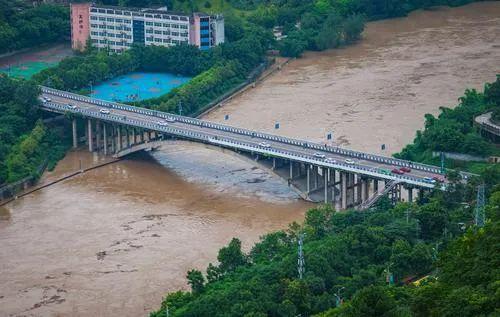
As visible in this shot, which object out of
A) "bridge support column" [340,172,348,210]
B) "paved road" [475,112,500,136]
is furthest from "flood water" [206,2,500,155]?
"bridge support column" [340,172,348,210]

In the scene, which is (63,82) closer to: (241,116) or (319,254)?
(241,116)

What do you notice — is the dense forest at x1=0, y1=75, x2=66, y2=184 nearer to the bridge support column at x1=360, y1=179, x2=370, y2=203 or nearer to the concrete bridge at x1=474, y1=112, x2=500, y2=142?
the bridge support column at x1=360, y1=179, x2=370, y2=203

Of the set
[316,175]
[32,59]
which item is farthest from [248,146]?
[32,59]

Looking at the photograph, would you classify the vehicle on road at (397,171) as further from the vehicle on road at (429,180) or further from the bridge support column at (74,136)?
the bridge support column at (74,136)

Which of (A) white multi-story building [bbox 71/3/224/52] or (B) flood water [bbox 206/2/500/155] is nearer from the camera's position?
(B) flood water [bbox 206/2/500/155]

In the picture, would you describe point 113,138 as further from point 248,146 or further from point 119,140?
point 248,146

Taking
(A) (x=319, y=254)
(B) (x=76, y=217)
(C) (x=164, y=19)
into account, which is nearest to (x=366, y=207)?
(A) (x=319, y=254)

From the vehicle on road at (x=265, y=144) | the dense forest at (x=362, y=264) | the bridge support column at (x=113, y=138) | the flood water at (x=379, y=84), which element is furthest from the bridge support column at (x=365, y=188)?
the bridge support column at (x=113, y=138)
